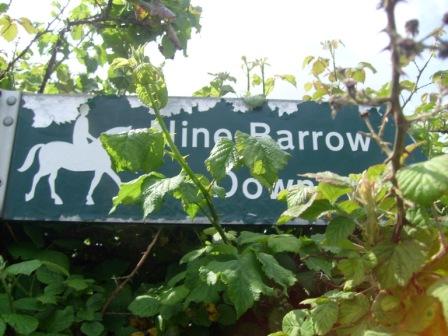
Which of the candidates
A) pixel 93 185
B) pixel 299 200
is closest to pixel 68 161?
pixel 93 185

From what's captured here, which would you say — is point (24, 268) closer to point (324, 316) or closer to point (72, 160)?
point (72, 160)

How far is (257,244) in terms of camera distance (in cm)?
129

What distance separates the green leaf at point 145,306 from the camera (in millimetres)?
1271

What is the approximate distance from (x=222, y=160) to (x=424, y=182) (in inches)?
20.0

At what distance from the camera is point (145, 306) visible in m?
1.29

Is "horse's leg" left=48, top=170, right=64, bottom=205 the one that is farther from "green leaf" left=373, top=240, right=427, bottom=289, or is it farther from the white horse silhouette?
"green leaf" left=373, top=240, right=427, bottom=289

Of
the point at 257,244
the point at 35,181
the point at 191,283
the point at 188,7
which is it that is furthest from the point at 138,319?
the point at 188,7

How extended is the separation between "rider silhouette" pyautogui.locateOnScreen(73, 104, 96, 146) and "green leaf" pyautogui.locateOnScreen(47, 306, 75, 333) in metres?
0.53

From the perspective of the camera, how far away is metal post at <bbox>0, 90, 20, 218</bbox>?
1.60 m

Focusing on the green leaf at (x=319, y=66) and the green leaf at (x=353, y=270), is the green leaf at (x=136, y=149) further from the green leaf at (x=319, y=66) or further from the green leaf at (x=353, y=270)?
the green leaf at (x=319, y=66)

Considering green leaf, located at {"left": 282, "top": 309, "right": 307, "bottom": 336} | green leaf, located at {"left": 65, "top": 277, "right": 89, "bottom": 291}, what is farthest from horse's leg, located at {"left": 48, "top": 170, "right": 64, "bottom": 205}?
green leaf, located at {"left": 282, "top": 309, "right": 307, "bottom": 336}

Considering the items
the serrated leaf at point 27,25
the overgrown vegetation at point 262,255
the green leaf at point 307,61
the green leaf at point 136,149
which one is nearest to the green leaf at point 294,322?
the overgrown vegetation at point 262,255

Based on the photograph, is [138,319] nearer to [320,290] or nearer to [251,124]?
[320,290]

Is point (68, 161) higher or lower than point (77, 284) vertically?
higher
